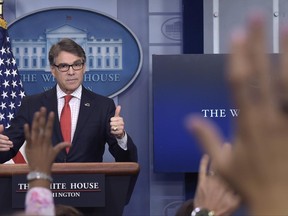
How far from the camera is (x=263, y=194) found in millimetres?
903

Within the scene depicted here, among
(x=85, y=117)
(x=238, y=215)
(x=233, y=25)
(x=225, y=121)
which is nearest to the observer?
(x=238, y=215)

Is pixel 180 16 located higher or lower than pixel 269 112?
higher

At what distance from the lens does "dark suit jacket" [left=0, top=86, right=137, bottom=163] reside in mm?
3359

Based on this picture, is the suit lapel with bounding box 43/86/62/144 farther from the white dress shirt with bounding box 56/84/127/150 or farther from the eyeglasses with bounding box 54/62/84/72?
the eyeglasses with bounding box 54/62/84/72

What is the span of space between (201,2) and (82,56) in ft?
6.08

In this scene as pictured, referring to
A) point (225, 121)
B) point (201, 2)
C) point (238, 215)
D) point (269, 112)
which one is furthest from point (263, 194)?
point (201, 2)

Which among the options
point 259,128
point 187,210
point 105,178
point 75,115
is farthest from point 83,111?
point 259,128

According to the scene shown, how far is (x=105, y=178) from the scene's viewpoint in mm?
2990

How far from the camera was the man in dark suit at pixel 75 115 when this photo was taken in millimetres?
3375

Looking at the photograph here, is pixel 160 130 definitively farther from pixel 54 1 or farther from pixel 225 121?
pixel 54 1

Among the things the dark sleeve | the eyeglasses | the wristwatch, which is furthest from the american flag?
the wristwatch

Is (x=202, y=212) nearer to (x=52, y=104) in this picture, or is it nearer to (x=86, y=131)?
(x=86, y=131)

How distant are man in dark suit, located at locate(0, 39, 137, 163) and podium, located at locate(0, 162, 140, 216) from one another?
32 cm

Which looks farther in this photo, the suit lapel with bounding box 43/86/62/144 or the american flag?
the american flag
